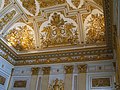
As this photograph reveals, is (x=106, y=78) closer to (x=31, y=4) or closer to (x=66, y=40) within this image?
(x=66, y=40)

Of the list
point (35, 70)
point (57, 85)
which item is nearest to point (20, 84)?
point (35, 70)

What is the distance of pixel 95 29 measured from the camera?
11266 millimetres

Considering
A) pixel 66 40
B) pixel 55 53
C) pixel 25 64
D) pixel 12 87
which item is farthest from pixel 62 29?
pixel 12 87

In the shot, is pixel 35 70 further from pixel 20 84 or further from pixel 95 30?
pixel 95 30

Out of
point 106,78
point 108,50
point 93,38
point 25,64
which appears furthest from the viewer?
point 25,64

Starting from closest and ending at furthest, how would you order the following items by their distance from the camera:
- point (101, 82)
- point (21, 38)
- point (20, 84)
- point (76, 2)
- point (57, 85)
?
point (101, 82) → point (76, 2) → point (57, 85) → point (20, 84) → point (21, 38)

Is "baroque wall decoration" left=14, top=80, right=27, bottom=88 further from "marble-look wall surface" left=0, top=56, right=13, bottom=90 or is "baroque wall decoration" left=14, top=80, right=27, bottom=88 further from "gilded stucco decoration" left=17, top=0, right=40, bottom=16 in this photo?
"gilded stucco decoration" left=17, top=0, right=40, bottom=16

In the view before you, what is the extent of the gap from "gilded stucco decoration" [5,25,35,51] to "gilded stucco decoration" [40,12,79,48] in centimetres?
82

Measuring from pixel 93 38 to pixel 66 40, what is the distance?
182cm

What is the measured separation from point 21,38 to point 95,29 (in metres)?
5.09

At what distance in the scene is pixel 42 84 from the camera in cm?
1123

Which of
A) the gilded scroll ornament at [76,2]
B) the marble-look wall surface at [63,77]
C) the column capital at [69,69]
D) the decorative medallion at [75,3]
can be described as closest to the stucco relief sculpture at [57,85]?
the marble-look wall surface at [63,77]

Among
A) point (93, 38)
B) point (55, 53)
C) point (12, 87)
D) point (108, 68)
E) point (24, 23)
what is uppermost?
point (24, 23)

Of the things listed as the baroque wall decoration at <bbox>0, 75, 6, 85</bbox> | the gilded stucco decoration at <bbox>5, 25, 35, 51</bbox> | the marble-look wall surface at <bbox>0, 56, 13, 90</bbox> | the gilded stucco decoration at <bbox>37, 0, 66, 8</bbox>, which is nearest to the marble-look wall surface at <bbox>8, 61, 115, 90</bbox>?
the marble-look wall surface at <bbox>0, 56, 13, 90</bbox>
